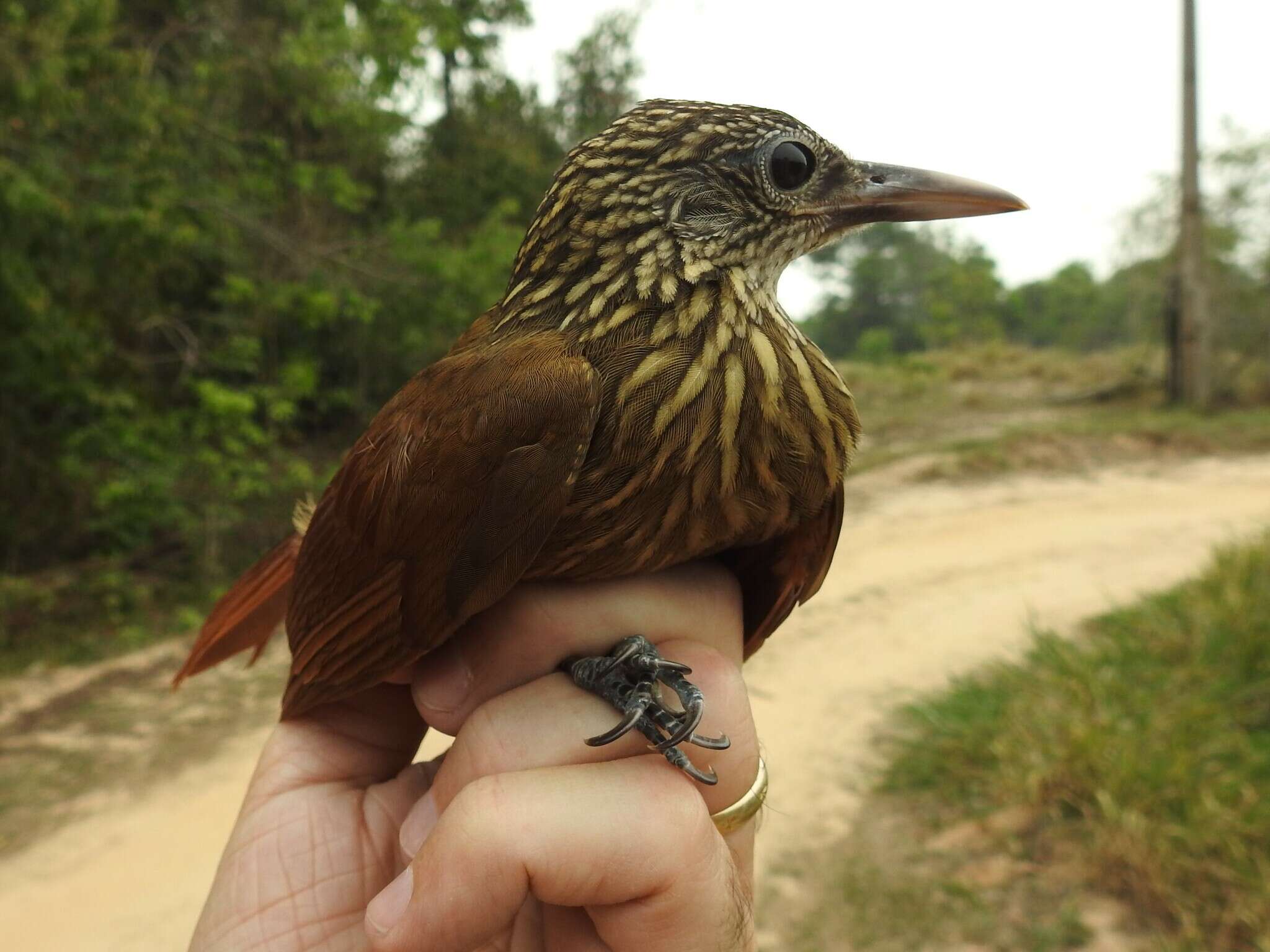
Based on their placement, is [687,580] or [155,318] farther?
[155,318]

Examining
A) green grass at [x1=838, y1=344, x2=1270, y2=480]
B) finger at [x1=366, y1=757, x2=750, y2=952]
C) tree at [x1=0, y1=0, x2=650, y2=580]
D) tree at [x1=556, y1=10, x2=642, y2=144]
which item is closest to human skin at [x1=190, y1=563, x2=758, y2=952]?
finger at [x1=366, y1=757, x2=750, y2=952]

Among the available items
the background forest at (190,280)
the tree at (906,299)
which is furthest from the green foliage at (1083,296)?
the background forest at (190,280)

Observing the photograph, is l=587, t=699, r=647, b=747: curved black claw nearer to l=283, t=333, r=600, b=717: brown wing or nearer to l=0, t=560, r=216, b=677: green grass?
l=283, t=333, r=600, b=717: brown wing

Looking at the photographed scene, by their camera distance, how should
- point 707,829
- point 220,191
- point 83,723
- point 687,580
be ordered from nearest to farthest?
point 707,829
point 687,580
point 83,723
point 220,191

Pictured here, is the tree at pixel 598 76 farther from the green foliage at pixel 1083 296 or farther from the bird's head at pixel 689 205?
the bird's head at pixel 689 205

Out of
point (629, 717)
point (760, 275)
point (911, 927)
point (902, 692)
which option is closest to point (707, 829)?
point (629, 717)

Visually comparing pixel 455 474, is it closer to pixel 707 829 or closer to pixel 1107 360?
pixel 707 829
